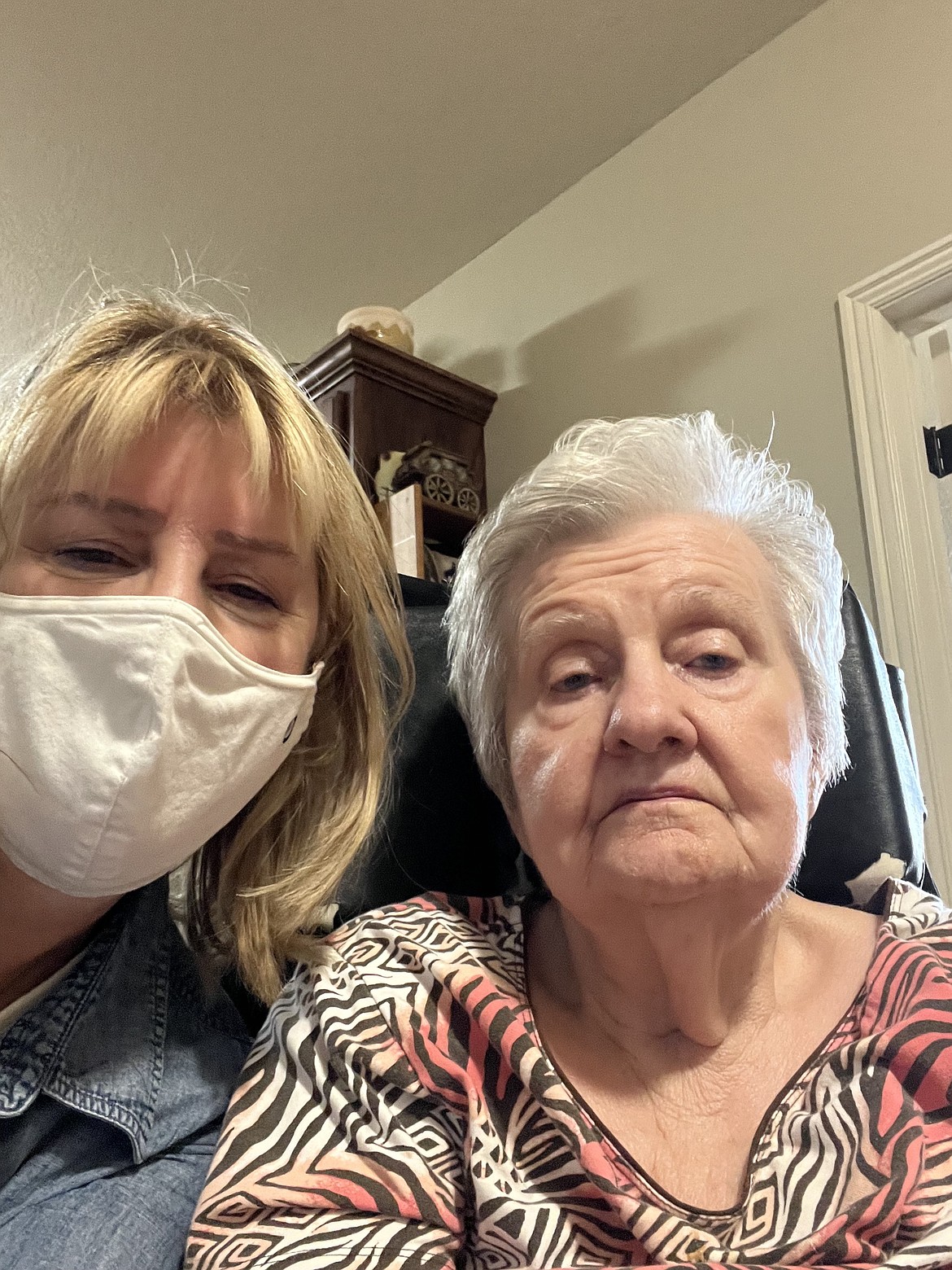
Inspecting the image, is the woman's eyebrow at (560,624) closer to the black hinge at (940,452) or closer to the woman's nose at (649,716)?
the woman's nose at (649,716)

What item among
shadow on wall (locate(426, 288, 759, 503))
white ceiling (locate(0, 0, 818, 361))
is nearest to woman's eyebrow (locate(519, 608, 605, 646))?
shadow on wall (locate(426, 288, 759, 503))

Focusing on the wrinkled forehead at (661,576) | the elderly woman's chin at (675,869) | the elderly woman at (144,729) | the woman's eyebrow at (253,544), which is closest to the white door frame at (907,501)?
the wrinkled forehead at (661,576)

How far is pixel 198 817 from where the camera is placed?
87 centimetres

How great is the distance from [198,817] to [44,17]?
6.92 ft

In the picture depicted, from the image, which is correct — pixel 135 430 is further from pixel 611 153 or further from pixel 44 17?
pixel 611 153

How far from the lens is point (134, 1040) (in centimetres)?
90

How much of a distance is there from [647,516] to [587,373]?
1753mm

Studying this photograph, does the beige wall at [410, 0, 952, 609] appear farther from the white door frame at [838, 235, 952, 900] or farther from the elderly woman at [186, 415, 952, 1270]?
the elderly woman at [186, 415, 952, 1270]

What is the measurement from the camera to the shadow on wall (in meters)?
2.35

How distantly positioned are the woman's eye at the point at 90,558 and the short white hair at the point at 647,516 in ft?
1.31

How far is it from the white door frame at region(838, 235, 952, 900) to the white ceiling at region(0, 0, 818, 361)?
2.64 ft

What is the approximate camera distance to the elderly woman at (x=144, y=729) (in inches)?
31.6

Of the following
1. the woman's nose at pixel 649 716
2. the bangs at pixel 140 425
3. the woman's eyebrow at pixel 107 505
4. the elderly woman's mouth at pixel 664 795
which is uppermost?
the bangs at pixel 140 425

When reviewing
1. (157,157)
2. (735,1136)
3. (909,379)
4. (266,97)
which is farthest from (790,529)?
(157,157)
